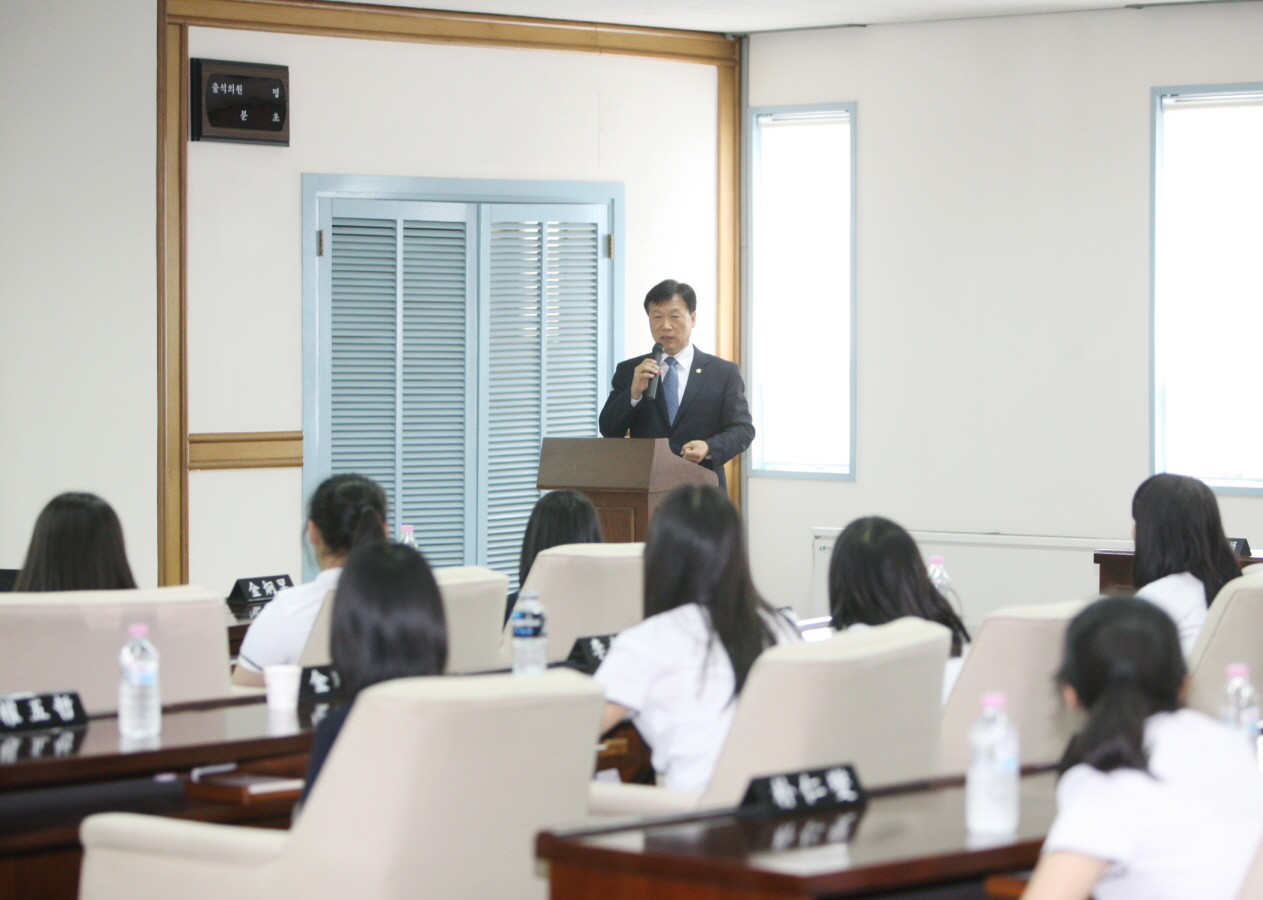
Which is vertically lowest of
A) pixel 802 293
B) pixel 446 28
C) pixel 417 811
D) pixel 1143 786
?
pixel 417 811

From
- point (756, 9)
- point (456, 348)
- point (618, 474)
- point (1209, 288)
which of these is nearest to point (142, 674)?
point (618, 474)

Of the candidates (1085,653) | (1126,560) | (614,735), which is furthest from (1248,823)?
(1126,560)

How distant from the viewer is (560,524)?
4641 mm

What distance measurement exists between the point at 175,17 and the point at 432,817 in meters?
5.34

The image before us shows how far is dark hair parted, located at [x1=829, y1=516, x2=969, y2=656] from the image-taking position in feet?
10.9

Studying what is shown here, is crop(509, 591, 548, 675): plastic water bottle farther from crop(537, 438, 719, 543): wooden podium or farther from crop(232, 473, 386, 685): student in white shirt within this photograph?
crop(537, 438, 719, 543): wooden podium

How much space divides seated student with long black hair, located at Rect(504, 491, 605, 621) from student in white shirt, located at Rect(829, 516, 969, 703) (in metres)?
1.42

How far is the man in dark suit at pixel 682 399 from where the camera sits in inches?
247

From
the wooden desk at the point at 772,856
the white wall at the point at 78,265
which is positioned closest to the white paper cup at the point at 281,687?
the wooden desk at the point at 772,856

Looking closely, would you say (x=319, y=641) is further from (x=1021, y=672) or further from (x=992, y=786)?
(x=992, y=786)

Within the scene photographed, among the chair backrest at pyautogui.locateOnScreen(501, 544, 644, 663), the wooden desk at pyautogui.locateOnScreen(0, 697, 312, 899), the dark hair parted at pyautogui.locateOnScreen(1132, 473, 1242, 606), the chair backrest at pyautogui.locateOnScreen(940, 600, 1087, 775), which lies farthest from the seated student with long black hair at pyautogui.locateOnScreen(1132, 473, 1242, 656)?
the wooden desk at pyautogui.locateOnScreen(0, 697, 312, 899)

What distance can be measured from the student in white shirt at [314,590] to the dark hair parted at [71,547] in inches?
15.0

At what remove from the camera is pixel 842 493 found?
7.73m

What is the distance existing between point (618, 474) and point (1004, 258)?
8.96 ft
